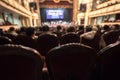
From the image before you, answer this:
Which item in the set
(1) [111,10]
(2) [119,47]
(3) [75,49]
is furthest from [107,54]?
(1) [111,10]

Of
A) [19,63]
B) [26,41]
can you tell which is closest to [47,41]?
[26,41]

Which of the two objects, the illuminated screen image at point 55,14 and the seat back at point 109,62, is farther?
the illuminated screen image at point 55,14

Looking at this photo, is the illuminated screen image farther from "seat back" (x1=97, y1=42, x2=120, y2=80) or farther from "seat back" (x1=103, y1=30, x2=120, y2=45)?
"seat back" (x1=97, y1=42, x2=120, y2=80)

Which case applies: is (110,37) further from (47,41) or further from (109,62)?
(109,62)

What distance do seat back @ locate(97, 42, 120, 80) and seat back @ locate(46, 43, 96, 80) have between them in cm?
9

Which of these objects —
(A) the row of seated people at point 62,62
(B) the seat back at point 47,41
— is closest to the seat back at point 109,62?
(A) the row of seated people at point 62,62

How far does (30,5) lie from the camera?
1730 cm

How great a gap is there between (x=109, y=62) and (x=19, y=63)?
2.65 feet

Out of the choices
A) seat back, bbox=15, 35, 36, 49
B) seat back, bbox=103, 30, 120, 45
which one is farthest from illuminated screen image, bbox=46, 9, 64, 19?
seat back, bbox=15, 35, 36, 49

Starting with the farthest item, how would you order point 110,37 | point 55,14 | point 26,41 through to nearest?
1. point 55,14
2. point 110,37
3. point 26,41

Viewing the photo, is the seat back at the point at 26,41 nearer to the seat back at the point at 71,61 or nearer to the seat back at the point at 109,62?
the seat back at the point at 71,61

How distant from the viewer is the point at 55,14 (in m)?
22.2

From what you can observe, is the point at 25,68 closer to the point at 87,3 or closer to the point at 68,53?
the point at 68,53

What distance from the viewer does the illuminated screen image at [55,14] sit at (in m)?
22.0
